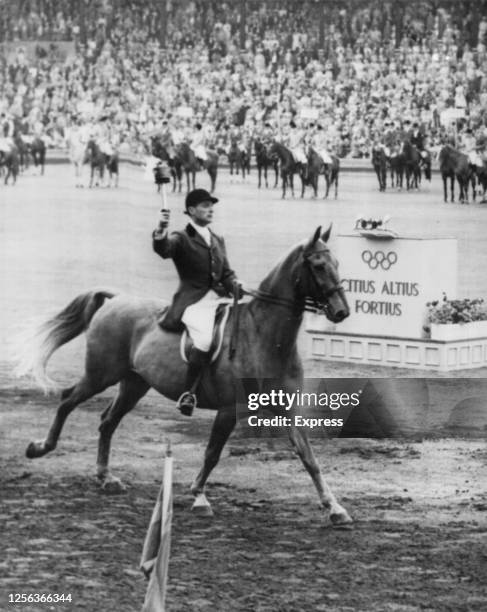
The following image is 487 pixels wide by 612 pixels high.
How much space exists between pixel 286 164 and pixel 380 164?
79cm

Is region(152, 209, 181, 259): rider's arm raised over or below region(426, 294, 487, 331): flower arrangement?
over

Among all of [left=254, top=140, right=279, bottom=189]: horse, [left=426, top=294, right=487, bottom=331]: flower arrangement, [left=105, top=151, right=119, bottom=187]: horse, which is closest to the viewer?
[left=254, top=140, right=279, bottom=189]: horse

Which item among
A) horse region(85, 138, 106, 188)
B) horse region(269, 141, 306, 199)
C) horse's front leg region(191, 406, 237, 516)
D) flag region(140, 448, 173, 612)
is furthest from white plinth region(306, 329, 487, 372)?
flag region(140, 448, 173, 612)

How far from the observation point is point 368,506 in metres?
8.35

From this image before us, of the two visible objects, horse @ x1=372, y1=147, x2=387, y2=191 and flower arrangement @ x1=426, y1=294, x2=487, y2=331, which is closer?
horse @ x1=372, y1=147, x2=387, y2=191

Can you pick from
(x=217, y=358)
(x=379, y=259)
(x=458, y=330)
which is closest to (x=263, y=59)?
(x=379, y=259)

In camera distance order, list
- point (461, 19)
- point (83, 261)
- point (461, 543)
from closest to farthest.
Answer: point (461, 543), point (461, 19), point (83, 261)

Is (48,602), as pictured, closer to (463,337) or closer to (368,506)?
(368,506)

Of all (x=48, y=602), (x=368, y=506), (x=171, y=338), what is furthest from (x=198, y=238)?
(x=48, y=602)

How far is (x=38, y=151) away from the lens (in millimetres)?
10859

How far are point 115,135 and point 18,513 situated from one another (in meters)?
3.33

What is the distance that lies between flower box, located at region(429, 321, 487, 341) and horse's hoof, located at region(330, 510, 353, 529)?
8.48 feet

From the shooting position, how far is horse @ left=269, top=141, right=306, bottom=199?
1040cm

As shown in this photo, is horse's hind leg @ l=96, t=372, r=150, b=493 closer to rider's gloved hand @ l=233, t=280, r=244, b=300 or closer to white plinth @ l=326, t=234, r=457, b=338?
rider's gloved hand @ l=233, t=280, r=244, b=300
